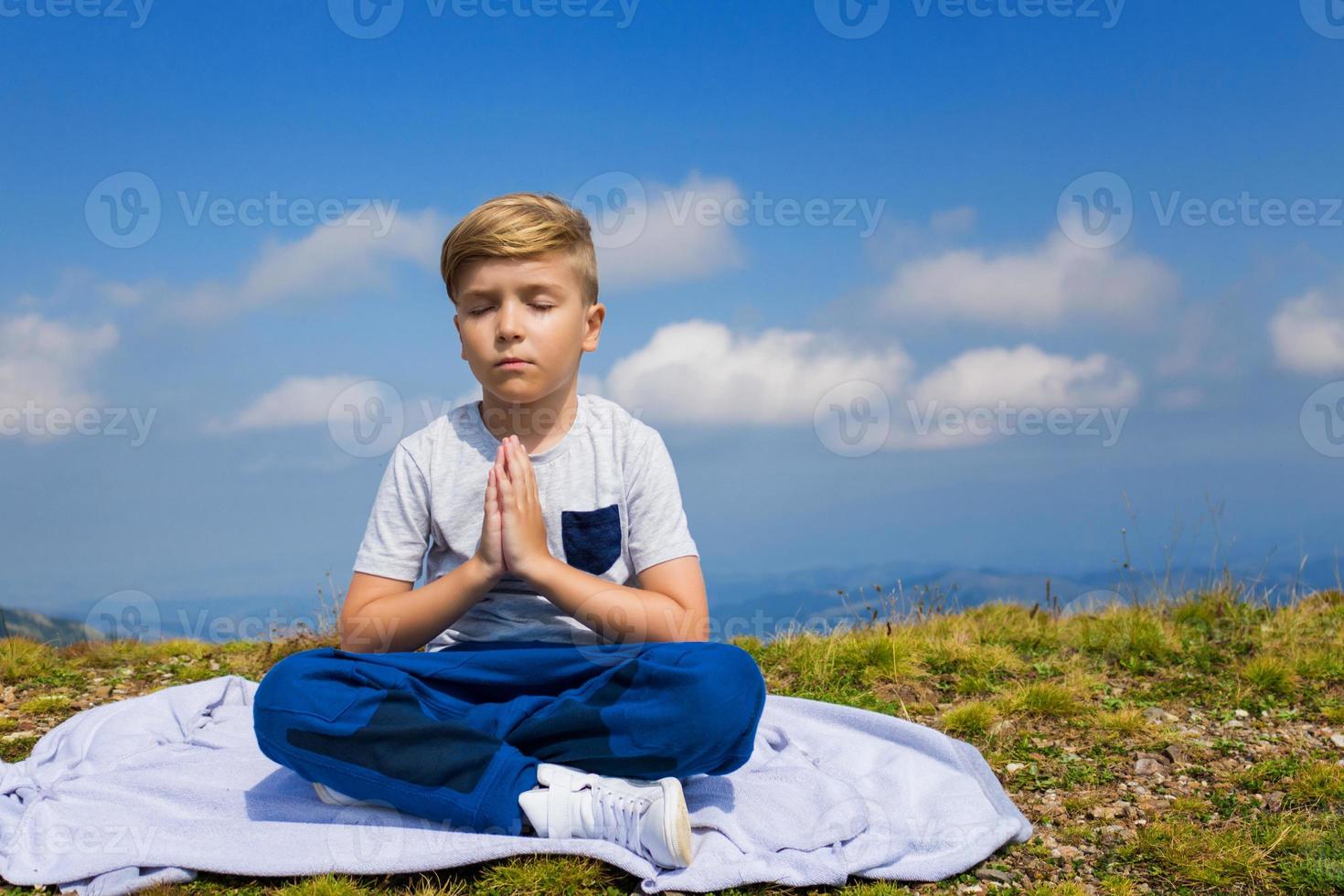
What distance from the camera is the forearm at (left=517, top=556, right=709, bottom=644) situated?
13.1ft

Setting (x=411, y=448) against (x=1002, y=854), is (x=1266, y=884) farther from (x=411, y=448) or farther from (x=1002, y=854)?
(x=411, y=448)

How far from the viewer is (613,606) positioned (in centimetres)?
414

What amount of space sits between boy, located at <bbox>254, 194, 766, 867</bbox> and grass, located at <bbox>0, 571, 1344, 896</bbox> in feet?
1.07

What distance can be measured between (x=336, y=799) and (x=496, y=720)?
0.72 metres

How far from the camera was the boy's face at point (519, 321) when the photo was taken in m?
4.16

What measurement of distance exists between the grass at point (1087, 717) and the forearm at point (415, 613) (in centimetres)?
91

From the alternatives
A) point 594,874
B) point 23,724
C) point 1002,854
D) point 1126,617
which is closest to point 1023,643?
point 1126,617

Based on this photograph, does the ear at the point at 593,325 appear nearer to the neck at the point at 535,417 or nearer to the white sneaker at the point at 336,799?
the neck at the point at 535,417

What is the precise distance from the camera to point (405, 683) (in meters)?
4.07

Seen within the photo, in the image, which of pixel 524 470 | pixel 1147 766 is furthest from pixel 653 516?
pixel 1147 766

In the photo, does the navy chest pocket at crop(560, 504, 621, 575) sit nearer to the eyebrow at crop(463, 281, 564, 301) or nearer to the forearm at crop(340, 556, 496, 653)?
the forearm at crop(340, 556, 496, 653)

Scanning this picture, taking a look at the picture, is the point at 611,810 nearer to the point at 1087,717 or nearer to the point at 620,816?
the point at 620,816

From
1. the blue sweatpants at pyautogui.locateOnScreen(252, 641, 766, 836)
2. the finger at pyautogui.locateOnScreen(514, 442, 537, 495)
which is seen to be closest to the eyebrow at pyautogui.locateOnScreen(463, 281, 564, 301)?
the finger at pyautogui.locateOnScreen(514, 442, 537, 495)

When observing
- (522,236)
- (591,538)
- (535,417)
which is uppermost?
(522,236)
